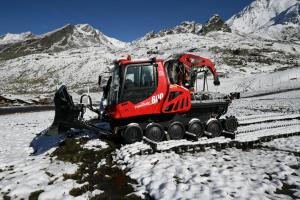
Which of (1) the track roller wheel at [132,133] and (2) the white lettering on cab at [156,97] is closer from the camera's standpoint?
(1) the track roller wheel at [132,133]

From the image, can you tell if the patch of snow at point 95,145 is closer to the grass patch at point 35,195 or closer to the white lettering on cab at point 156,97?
the white lettering on cab at point 156,97

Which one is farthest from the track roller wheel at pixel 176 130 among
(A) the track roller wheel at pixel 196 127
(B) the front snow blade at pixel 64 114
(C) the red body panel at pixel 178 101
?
(B) the front snow blade at pixel 64 114

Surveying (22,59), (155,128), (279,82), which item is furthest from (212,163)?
(22,59)

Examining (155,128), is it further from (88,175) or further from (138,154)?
(88,175)

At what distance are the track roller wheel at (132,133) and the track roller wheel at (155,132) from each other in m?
0.31

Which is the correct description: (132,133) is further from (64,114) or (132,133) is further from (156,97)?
(64,114)

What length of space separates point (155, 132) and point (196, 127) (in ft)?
6.07

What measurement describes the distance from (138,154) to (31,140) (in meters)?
6.44

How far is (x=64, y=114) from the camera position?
40.7ft

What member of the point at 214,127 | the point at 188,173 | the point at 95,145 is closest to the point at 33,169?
the point at 95,145

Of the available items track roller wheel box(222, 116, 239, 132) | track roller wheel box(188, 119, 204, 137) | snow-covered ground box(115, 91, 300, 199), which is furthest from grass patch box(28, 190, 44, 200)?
track roller wheel box(222, 116, 239, 132)

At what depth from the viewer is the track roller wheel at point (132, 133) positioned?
1182cm

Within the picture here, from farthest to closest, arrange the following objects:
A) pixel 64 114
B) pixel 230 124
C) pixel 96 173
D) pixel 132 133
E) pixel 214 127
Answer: pixel 230 124 → pixel 214 127 → pixel 64 114 → pixel 132 133 → pixel 96 173

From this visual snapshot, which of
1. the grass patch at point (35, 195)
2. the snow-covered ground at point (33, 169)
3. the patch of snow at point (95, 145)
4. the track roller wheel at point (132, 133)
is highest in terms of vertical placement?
the track roller wheel at point (132, 133)
